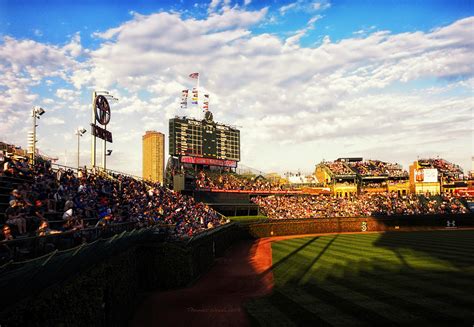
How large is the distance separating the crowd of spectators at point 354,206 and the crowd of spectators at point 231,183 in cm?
305

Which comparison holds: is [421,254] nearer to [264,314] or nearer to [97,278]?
[264,314]

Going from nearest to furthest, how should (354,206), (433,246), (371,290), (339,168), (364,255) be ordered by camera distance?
(371,290) → (364,255) → (433,246) → (354,206) → (339,168)

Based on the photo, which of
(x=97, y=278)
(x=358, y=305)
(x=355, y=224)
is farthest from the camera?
(x=355, y=224)

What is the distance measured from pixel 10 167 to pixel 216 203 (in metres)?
38.4

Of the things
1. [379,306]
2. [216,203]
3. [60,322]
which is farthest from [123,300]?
[216,203]

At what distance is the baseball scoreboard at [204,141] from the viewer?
56.8 m

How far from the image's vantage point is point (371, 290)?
56.5ft

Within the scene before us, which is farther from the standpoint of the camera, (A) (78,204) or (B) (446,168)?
(B) (446,168)

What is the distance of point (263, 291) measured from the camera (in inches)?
740

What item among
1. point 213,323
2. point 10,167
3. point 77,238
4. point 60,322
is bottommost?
point 213,323

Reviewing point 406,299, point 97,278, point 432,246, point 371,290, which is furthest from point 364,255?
point 97,278

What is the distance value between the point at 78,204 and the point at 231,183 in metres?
44.2

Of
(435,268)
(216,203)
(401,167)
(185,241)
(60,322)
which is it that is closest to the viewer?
(60,322)

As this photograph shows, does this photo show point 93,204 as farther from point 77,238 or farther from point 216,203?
point 216,203
